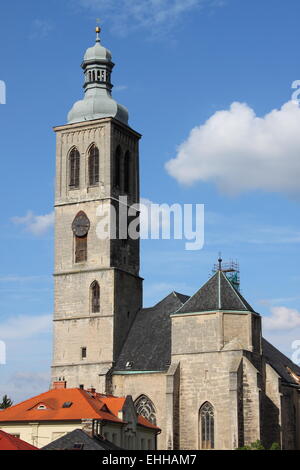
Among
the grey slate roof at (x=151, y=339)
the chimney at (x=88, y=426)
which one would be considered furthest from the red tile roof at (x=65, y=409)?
the grey slate roof at (x=151, y=339)

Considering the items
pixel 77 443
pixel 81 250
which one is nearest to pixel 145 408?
pixel 81 250

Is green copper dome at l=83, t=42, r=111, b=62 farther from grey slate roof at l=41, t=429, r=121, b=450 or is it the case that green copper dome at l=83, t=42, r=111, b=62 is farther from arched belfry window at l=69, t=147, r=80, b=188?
grey slate roof at l=41, t=429, r=121, b=450

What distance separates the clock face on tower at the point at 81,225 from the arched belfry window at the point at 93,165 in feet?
8.62

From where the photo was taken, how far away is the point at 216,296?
62.0m

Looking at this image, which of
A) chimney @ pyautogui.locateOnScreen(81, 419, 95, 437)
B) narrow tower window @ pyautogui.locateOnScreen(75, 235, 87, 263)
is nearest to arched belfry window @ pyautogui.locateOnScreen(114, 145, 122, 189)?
narrow tower window @ pyautogui.locateOnScreen(75, 235, 87, 263)

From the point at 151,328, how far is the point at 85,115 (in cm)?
1764

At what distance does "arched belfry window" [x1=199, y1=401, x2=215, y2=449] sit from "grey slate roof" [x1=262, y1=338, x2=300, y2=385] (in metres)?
8.39

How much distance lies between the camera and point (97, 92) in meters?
73.3

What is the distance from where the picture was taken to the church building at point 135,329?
59312 millimetres

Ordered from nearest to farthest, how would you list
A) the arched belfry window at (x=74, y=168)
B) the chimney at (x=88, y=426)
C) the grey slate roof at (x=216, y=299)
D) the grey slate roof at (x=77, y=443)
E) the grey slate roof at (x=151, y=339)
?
the grey slate roof at (x=77, y=443) → the chimney at (x=88, y=426) → the grey slate roof at (x=216, y=299) → the grey slate roof at (x=151, y=339) → the arched belfry window at (x=74, y=168)

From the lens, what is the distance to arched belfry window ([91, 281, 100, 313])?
220 feet

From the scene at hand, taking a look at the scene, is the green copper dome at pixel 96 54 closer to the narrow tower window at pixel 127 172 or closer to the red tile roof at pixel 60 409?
the narrow tower window at pixel 127 172

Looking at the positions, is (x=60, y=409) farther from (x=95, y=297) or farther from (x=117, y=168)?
(x=117, y=168)
